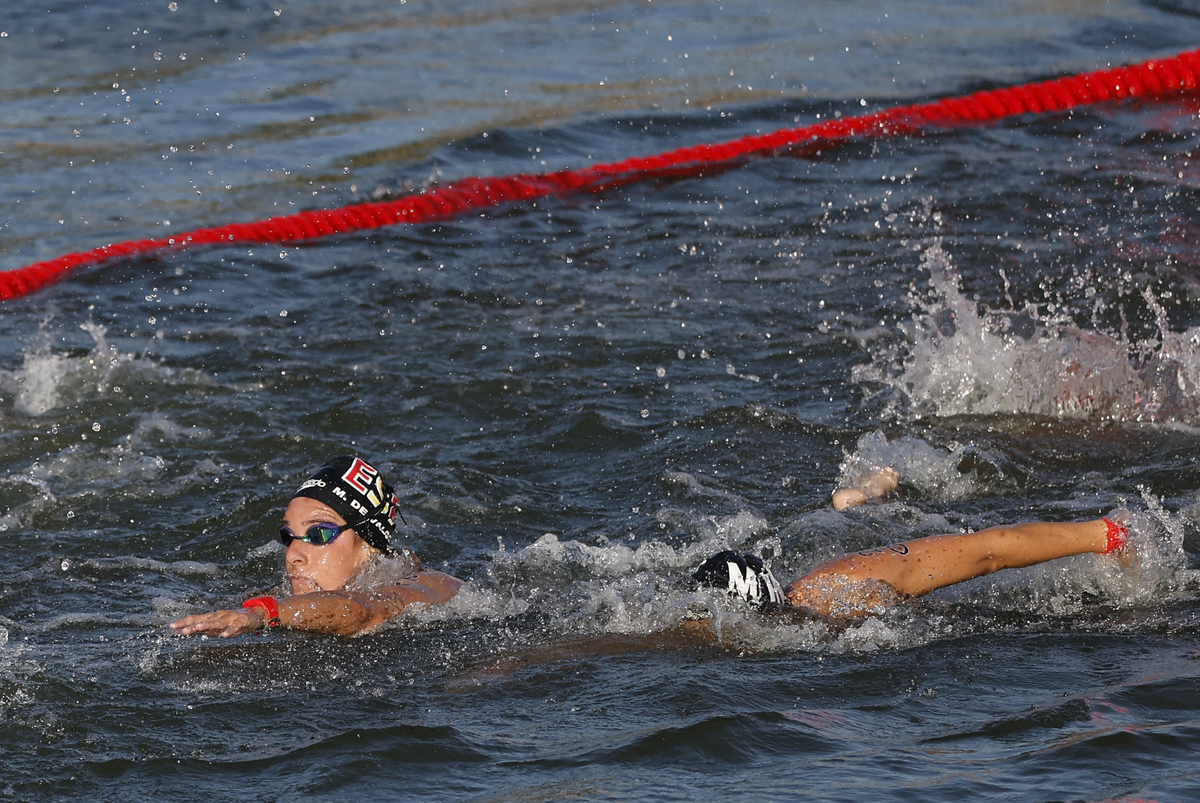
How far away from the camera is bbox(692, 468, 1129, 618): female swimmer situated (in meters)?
4.80

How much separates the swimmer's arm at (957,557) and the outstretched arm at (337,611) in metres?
1.33

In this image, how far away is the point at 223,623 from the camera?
4.08m

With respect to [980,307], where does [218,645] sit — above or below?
below

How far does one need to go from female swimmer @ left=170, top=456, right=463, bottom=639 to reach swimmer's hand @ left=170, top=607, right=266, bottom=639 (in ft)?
1.13

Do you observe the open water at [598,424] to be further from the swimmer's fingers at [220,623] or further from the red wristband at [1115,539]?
the swimmer's fingers at [220,623]

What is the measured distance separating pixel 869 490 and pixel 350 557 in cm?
226

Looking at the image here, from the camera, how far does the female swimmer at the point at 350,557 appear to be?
478 centimetres

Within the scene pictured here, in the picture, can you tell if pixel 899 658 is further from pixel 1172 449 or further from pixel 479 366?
pixel 479 366

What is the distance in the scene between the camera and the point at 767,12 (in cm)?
1694

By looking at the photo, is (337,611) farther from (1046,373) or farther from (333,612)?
(1046,373)

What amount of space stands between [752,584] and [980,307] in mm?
3881

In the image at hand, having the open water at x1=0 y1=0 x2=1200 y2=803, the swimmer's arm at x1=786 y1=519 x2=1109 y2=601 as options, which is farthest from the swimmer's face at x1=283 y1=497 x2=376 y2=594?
the swimmer's arm at x1=786 y1=519 x2=1109 y2=601

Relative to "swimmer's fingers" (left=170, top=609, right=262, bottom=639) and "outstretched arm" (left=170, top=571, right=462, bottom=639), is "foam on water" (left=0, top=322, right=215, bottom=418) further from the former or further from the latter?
"swimmer's fingers" (left=170, top=609, right=262, bottom=639)

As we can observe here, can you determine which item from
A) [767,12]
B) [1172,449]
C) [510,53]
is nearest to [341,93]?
[510,53]
